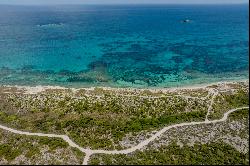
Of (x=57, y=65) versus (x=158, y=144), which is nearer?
(x=158, y=144)

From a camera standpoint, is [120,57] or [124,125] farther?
[120,57]

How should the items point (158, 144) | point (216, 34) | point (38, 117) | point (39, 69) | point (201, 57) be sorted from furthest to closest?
point (216, 34) → point (201, 57) → point (39, 69) → point (38, 117) → point (158, 144)

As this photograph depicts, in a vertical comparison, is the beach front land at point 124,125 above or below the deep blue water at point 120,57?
below

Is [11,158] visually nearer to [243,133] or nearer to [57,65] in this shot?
[243,133]

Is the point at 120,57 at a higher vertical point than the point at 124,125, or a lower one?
higher

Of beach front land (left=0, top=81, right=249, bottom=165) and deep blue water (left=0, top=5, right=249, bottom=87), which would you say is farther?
deep blue water (left=0, top=5, right=249, bottom=87)

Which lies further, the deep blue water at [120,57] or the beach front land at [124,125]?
the deep blue water at [120,57]


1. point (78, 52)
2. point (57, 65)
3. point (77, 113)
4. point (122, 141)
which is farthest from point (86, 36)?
point (122, 141)

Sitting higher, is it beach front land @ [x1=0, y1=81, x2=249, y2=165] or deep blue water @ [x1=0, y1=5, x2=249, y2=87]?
deep blue water @ [x1=0, y1=5, x2=249, y2=87]
